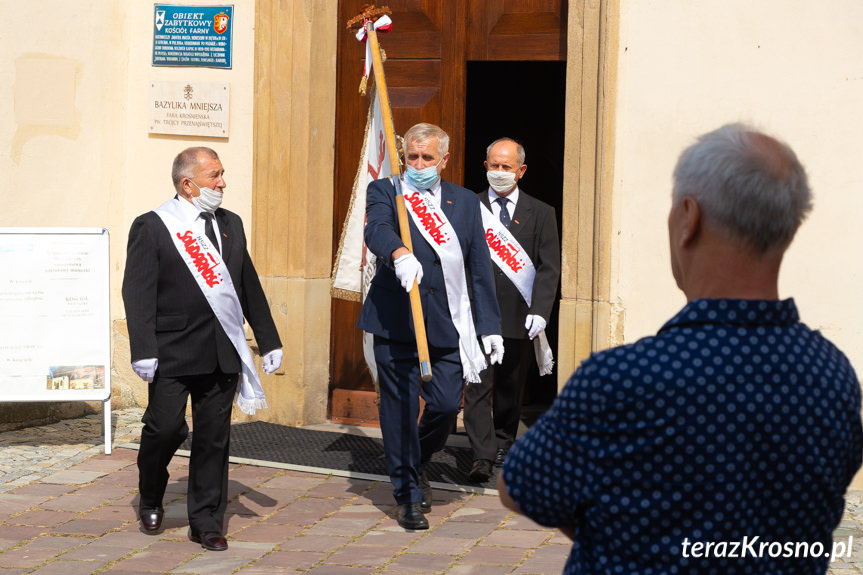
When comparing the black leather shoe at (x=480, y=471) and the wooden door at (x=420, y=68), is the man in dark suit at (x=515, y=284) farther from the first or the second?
the wooden door at (x=420, y=68)

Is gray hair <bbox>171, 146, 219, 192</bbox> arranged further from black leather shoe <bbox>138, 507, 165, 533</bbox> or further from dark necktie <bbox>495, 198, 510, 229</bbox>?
dark necktie <bbox>495, 198, 510, 229</bbox>

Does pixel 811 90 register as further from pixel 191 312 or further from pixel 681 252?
pixel 681 252

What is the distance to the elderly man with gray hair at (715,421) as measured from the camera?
178 cm

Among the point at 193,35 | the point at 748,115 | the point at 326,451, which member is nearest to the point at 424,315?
the point at 326,451

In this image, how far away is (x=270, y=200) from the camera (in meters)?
7.84

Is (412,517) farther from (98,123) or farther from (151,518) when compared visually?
(98,123)

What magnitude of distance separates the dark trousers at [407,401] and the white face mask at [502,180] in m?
1.50

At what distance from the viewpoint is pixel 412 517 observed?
17.9 feet

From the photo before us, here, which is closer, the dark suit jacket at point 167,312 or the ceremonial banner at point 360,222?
the dark suit jacket at point 167,312

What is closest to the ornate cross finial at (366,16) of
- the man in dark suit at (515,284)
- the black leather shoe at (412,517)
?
the man in dark suit at (515,284)

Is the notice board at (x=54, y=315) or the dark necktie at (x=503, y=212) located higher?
the dark necktie at (x=503, y=212)

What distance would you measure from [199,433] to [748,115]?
345cm

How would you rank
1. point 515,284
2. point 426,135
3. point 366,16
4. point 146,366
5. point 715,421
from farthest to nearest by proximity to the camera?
1. point 515,284
2. point 366,16
3. point 426,135
4. point 146,366
5. point 715,421

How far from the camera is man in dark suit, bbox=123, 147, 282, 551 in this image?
5.14 m
